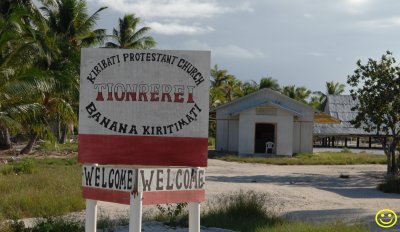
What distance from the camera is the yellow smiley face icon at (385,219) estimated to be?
425 inches

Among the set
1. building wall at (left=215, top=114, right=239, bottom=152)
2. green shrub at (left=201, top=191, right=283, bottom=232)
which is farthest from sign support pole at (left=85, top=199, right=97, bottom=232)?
building wall at (left=215, top=114, right=239, bottom=152)

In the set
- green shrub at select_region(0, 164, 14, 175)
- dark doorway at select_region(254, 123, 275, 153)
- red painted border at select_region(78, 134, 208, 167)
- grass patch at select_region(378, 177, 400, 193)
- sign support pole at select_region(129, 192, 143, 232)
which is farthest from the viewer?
dark doorway at select_region(254, 123, 275, 153)

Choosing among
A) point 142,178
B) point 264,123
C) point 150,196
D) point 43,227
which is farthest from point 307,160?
point 142,178

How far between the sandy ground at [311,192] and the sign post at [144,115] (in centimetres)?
532

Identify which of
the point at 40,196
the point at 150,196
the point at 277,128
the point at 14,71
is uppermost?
the point at 14,71

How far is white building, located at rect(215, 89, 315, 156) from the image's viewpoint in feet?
115

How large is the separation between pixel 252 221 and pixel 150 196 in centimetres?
440

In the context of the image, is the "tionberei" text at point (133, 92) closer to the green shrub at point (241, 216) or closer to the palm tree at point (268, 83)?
the green shrub at point (241, 216)

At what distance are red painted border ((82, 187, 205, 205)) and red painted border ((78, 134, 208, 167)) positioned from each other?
30 cm

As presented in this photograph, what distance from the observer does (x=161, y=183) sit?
5988 mm

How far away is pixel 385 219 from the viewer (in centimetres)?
1150

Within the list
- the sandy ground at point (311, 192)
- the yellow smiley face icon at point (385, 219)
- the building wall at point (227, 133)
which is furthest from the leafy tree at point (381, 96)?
the building wall at point (227, 133)

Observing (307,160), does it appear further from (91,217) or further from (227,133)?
(91,217)

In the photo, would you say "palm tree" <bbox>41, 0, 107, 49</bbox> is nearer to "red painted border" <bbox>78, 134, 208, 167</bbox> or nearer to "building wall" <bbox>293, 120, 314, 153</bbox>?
"building wall" <bbox>293, 120, 314, 153</bbox>
